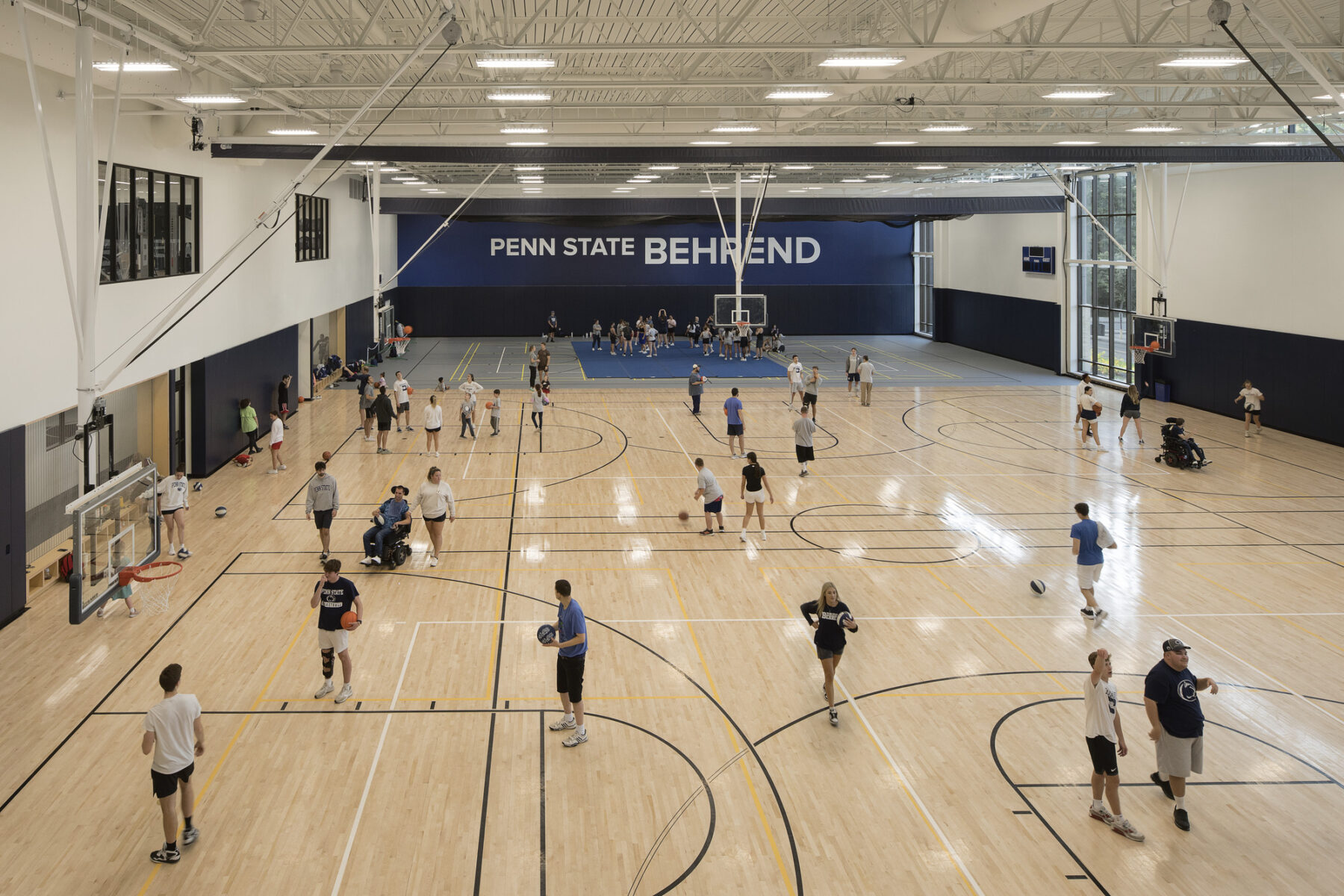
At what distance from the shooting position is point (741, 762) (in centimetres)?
1045

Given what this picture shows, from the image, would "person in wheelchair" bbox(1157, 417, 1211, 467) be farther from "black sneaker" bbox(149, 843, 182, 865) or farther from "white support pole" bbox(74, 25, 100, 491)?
"black sneaker" bbox(149, 843, 182, 865)

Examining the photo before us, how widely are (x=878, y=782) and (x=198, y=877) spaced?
19.5ft

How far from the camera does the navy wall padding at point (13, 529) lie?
14508 millimetres

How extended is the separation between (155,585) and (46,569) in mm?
1770

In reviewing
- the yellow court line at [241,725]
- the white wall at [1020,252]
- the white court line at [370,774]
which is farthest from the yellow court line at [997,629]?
the white wall at [1020,252]

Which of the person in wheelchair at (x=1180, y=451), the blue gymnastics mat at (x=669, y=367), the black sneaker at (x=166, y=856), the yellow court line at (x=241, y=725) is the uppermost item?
the blue gymnastics mat at (x=669, y=367)

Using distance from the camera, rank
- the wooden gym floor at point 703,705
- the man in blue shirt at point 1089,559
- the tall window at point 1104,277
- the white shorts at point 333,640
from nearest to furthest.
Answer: the wooden gym floor at point 703,705 → the white shorts at point 333,640 → the man in blue shirt at point 1089,559 → the tall window at point 1104,277

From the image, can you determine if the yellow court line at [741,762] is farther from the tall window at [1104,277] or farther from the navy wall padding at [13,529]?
the tall window at [1104,277]

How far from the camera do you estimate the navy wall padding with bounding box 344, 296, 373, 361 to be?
43.5 metres

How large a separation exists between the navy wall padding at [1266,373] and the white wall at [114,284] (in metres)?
28.0

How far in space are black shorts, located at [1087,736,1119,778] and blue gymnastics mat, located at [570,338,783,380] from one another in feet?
104

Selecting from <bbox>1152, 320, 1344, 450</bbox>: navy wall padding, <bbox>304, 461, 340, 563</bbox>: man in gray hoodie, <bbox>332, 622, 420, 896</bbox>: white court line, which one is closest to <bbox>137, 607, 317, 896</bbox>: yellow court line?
<bbox>332, 622, 420, 896</bbox>: white court line

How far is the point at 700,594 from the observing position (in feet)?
51.4

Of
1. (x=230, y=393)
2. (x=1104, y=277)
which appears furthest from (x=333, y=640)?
(x=1104, y=277)
